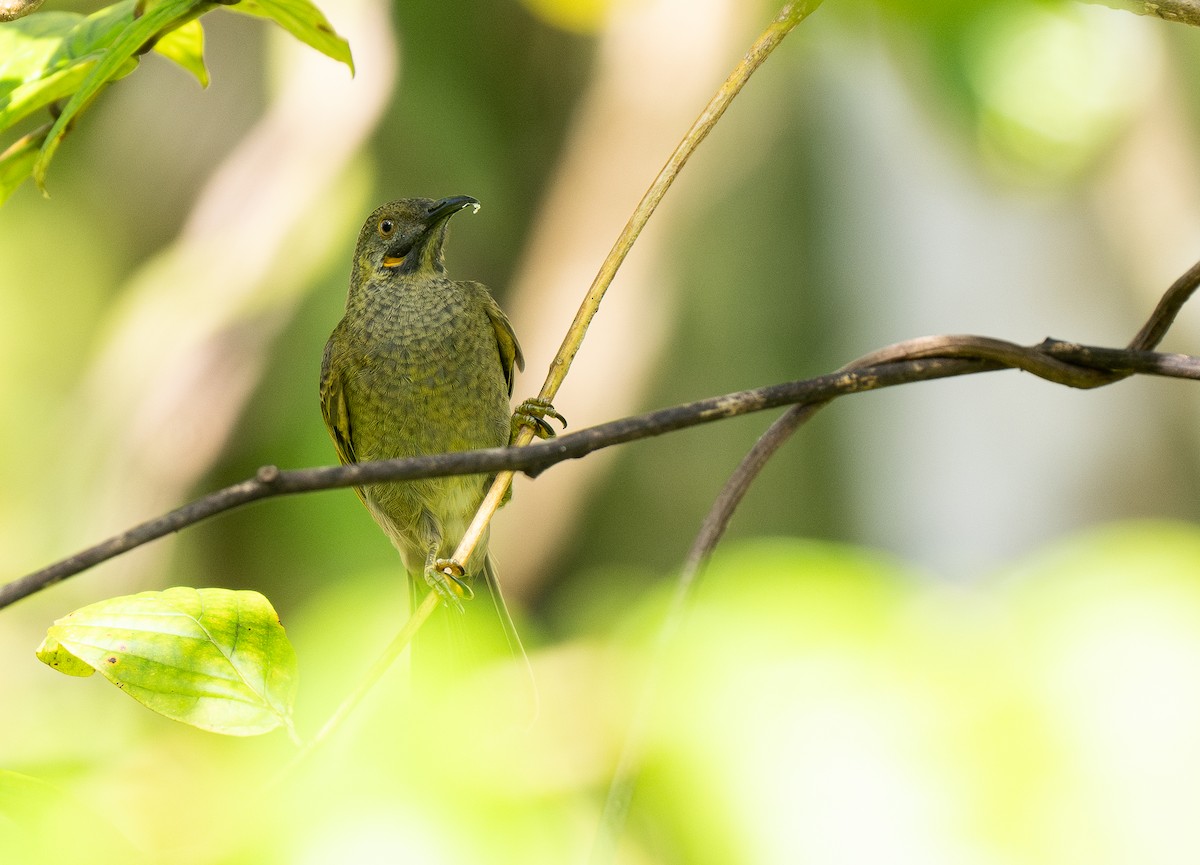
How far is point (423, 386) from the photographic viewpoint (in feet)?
7.92

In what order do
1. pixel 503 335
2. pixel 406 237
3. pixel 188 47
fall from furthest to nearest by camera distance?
1. pixel 406 237
2. pixel 503 335
3. pixel 188 47

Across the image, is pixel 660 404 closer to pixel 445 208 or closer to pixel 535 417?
pixel 445 208

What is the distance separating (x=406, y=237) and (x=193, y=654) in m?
1.93

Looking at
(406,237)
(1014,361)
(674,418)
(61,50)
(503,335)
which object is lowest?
(674,418)

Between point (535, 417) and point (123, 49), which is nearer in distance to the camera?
point (123, 49)

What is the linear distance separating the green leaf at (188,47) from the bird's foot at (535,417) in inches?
26.7

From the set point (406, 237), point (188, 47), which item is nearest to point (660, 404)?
point (406, 237)

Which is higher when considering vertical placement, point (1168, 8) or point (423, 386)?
point (1168, 8)

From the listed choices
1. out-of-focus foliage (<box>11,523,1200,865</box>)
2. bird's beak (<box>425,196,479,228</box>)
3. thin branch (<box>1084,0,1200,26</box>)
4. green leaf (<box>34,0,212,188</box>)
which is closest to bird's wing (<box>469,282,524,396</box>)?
bird's beak (<box>425,196,479,228</box>)

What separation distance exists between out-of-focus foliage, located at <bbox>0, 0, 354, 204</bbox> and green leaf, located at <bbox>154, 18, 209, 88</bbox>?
0.09 meters

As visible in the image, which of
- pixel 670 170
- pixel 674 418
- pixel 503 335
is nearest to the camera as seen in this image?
pixel 674 418

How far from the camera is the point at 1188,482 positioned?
407cm

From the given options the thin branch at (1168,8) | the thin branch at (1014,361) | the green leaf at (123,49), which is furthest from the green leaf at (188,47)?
the thin branch at (1168,8)

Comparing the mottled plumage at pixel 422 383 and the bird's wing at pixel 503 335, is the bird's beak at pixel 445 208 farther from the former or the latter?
the bird's wing at pixel 503 335
